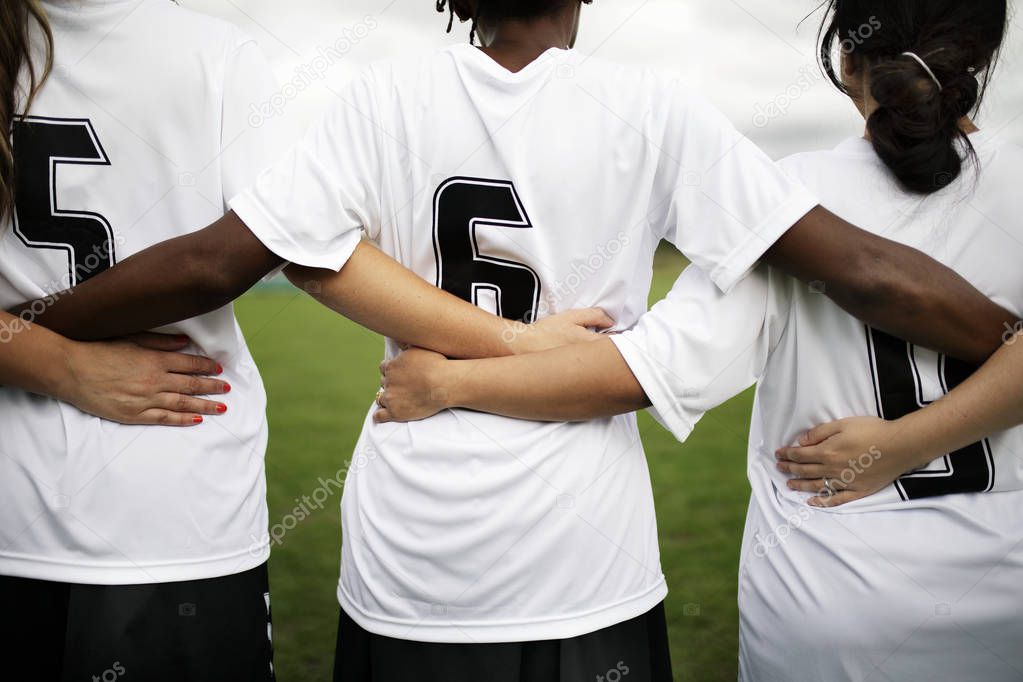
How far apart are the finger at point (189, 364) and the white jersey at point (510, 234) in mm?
296

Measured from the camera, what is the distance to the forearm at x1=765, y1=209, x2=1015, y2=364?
1.47 metres

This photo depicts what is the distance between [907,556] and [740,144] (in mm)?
702

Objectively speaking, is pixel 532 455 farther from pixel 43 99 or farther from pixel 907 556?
pixel 43 99

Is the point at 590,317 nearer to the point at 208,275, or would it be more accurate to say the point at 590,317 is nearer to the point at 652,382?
the point at 652,382

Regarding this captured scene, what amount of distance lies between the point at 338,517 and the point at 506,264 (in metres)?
4.24

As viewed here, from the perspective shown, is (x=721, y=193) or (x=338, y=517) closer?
(x=721, y=193)

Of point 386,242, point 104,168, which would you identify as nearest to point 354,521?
point 386,242

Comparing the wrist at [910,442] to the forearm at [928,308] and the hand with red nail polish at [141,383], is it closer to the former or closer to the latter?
the forearm at [928,308]

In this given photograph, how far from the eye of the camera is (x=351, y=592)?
155cm

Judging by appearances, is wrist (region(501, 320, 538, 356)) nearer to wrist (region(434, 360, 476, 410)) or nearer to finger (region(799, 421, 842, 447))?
wrist (region(434, 360, 476, 410))

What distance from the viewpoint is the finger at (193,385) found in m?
1.58

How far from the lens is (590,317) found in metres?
1.55

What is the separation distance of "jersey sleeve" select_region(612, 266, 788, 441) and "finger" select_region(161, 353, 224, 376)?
0.66 m
